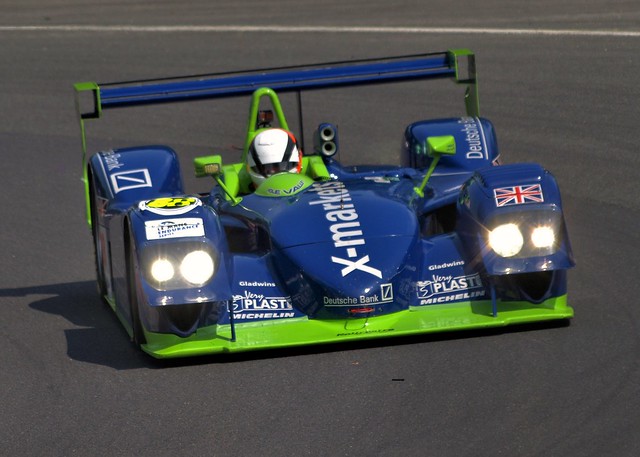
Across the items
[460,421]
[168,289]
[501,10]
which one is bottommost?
[460,421]

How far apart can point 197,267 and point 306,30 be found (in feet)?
43.4

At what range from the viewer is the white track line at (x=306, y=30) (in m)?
18.8

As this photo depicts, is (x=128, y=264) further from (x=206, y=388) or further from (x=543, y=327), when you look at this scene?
(x=543, y=327)

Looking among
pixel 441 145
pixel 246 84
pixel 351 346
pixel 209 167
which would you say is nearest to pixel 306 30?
pixel 246 84

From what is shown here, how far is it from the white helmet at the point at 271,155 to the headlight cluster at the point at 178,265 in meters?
1.62

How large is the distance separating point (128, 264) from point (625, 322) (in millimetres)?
2972

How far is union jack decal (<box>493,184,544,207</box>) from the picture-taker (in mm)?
8289

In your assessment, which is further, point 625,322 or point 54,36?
point 54,36

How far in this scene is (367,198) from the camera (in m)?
8.66

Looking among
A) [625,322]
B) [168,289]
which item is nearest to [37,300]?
[168,289]

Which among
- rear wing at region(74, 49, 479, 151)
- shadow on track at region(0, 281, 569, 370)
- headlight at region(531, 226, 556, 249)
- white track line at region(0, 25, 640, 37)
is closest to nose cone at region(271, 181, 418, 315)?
shadow on track at region(0, 281, 569, 370)

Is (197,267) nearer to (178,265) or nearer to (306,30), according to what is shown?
(178,265)

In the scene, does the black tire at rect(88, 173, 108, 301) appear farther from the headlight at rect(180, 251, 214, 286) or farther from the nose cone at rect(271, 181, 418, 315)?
the headlight at rect(180, 251, 214, 286)

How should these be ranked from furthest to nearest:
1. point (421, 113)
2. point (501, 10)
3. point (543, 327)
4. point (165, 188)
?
point (501, 10), point (421, 113), point (165, 188), point (543, 327)
